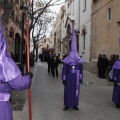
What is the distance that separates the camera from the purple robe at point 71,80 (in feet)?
28.2

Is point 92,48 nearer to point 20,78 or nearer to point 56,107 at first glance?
point 56,107

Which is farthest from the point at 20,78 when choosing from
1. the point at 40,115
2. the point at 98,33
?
the point at 98,33

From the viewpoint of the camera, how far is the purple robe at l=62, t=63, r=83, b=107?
339 inches

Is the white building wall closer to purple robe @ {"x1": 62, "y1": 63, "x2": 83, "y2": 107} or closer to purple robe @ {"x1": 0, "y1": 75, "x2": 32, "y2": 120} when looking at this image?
purple robe @ {"x1": 62, "y1": 63, "x2": 83, "y2": 107}

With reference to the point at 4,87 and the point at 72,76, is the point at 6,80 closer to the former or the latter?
the point at 4,87

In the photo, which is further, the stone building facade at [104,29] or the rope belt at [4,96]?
the stone building facade at [104,29]

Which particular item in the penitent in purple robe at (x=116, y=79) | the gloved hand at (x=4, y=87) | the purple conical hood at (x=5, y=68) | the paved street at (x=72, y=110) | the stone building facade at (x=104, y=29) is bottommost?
the paved street at (x=72, y=110)

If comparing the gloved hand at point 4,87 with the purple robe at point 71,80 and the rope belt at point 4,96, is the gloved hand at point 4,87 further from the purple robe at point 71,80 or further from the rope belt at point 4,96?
the purple robe at point 71,80

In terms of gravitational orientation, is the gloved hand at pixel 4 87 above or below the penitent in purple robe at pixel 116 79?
above

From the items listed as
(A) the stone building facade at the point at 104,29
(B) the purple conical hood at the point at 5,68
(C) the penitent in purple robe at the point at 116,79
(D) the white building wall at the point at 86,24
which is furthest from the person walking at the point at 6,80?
(D) the white building wall at the point at 86,24

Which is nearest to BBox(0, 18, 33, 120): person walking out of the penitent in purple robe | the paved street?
the paved street

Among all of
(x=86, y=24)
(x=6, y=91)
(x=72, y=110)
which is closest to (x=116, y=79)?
(x=72, y=110)

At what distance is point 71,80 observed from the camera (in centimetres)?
862

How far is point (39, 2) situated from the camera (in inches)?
1033
